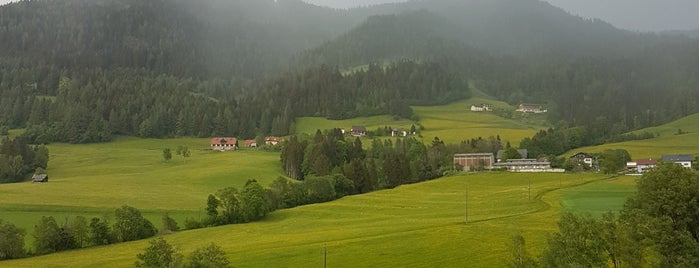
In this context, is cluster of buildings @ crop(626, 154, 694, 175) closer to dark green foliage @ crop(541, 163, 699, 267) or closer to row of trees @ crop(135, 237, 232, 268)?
dark green foliage @ crop(541, 163, 699, 267)

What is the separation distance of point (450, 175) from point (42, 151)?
88238 mm

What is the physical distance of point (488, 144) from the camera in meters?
151

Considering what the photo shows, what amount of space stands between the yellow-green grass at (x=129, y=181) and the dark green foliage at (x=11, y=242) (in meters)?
9.65

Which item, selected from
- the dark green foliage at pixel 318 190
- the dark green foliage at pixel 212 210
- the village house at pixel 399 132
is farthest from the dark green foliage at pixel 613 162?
the dark green foliage at pixel 212 210

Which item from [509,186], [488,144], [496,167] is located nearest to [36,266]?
[509,186]

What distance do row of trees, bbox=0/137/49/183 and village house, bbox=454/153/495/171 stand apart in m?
90.5

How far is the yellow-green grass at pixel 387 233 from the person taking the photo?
47109mm

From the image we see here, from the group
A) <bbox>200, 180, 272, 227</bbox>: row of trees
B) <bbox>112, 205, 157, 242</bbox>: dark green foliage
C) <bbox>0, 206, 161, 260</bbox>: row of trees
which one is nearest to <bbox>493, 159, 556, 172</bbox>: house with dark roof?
<bbox>200, 180, 272, 227</bbox>: row of trees

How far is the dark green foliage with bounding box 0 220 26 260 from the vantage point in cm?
5813

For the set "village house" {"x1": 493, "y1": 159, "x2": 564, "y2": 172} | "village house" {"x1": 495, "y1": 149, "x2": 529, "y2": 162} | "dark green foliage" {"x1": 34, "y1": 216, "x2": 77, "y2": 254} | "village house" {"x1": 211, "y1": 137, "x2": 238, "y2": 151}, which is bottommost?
"dark green foliage" {"x1": 34, "y1": 216, "x2": 77, "y2": 254}

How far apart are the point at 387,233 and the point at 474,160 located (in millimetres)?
83522

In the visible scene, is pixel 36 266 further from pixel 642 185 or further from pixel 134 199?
pixel 642 185

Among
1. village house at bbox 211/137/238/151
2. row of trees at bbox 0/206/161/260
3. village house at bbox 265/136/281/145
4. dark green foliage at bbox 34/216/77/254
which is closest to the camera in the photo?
row of trees at bbox 0/206/161/260

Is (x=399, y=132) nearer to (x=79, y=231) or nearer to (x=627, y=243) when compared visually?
(x=79, y=231)
